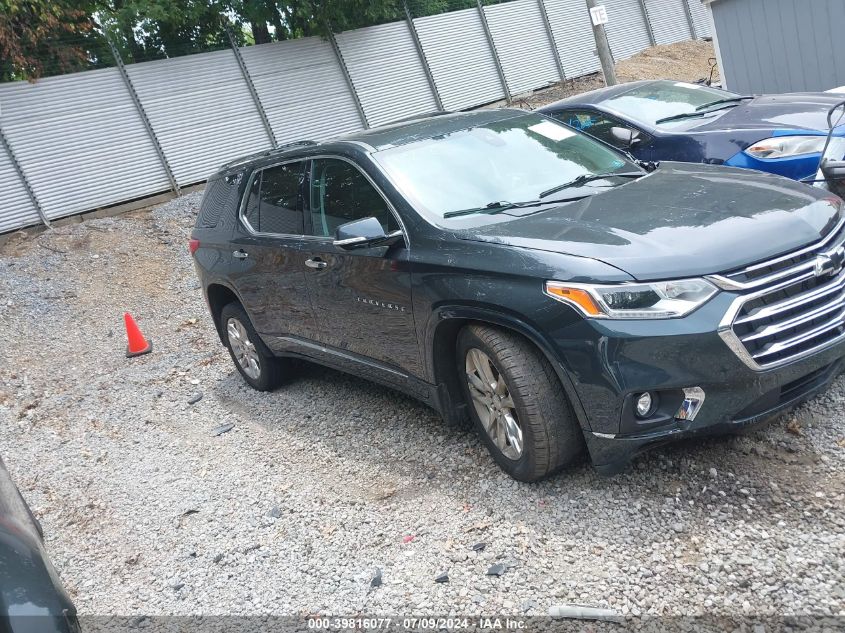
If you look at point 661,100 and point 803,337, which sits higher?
point 661,100

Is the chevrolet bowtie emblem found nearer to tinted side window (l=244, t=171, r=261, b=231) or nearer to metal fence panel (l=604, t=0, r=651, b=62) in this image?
tinted side window (l=244, t=171, r=261, b=231)

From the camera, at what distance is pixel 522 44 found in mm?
20453

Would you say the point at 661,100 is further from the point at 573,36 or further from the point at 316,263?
the point at 573,36

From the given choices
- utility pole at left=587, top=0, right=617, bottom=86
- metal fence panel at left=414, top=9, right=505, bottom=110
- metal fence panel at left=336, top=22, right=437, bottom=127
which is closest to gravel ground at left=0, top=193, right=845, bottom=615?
utility pole at left=587, top=0, right=617, bottom=86

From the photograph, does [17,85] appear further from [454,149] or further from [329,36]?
[454,149]

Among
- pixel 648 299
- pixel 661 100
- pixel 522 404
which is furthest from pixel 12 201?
pixel 648 299

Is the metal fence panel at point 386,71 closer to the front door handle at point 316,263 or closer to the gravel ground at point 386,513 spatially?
the gravel ground at point 386,513

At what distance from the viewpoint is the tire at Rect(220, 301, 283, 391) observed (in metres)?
6.27

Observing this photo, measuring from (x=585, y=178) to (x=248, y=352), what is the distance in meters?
3.26

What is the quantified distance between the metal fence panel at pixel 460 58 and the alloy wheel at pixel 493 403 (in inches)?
582

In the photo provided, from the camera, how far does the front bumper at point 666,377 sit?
128 inches

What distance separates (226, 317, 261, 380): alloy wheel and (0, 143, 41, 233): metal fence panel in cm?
745

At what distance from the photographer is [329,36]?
54.4 feet

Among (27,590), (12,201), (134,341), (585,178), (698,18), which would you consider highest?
(12,201)
